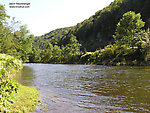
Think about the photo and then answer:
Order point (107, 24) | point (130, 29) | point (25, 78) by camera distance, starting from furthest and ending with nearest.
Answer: point (107, 24)
point (130, 29)
point (25, 78)

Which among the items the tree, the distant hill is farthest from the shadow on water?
the distant hill

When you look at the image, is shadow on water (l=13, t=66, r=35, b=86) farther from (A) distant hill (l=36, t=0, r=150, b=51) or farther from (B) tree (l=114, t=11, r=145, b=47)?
(A) distant hill (l=36, t=0, r=150, b=51)

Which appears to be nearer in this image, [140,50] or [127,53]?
[140,50]

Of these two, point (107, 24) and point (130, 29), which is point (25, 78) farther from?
point (107, 24)

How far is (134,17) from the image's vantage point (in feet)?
172

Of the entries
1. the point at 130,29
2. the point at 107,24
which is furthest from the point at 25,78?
the point at 107,24

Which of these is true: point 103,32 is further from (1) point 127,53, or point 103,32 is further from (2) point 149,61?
(2) point 149,61

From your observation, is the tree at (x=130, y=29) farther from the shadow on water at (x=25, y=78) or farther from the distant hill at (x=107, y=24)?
the shadow on water at (x=25, y=78)

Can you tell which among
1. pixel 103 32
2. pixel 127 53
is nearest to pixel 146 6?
pixel 103 32

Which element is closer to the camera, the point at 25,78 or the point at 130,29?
the point at 25,78

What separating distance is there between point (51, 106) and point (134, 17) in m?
52.6

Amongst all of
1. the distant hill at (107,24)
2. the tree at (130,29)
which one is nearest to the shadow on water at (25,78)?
the tree at (130,29)

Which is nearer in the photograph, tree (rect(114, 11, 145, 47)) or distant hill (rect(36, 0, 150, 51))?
tree (rect(114, 11, 145, 47))

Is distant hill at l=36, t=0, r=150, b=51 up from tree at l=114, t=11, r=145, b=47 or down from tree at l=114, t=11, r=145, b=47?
up
